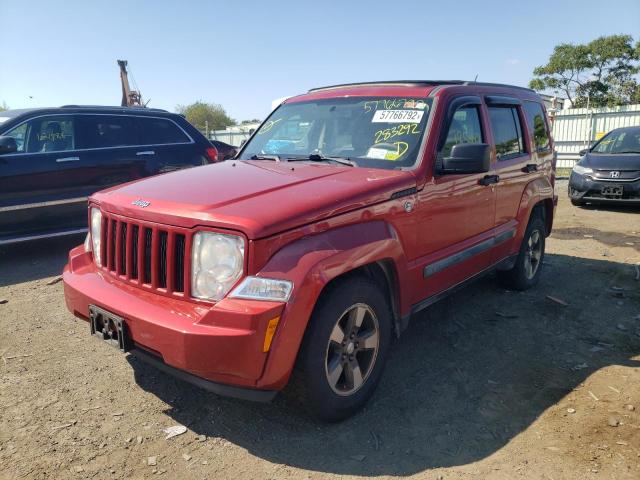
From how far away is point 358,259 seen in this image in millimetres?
2746

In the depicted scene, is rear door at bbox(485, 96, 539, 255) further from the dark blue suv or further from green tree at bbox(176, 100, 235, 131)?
green tree at bbox(176, 100, 235, 131)

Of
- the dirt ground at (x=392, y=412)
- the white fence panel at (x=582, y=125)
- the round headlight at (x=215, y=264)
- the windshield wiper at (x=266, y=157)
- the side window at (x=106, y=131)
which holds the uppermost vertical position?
the white fence panel at (x=582, y=125)

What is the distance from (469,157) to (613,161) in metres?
7.92

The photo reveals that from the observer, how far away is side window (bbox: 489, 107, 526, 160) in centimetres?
440

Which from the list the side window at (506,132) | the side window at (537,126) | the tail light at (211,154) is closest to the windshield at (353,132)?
the side window at (506,132)

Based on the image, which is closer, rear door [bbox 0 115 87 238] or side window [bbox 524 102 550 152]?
side window [bbox 524 102 550 152]

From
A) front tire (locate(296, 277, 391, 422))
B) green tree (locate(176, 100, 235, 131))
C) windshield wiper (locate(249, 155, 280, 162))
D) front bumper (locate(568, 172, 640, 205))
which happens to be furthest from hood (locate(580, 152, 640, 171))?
green tree (locate(176, 100, 235, 131))

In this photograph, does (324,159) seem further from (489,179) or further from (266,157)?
(489,179)

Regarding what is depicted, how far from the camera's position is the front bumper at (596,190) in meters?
9.25

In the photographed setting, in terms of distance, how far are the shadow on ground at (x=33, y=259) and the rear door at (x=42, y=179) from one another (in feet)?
1.27

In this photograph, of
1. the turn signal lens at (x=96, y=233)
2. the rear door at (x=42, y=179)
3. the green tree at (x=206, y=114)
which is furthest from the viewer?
the green tree at (x=206, y=114)

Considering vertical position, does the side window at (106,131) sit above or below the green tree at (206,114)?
below

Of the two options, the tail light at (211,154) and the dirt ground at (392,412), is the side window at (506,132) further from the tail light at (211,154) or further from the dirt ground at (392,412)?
the tail light at (211,154)

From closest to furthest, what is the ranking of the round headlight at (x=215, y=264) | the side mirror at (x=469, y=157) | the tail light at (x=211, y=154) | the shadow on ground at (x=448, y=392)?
1. the round headlight at (x=215, y=264)
2. the shadow on ground at (x=448, y=392)
3. the side mirror at (x=469, y=157)
4. the tail light at (x=211, y=154)
